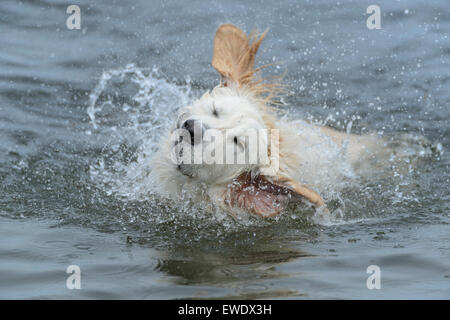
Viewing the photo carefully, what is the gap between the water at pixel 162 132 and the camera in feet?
13.6

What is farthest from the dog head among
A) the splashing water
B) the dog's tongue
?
the splashing water

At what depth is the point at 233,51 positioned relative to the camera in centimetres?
551

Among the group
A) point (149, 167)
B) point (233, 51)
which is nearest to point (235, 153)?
point (149, 167)

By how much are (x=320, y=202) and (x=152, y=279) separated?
4.83 ft

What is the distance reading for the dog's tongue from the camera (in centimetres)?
479

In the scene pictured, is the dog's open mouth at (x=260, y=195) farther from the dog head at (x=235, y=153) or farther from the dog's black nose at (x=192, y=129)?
the dog's black nose at (x=192, y=129)

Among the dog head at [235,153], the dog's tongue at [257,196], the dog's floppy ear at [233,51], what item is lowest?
the dog's tongue at [257,196]

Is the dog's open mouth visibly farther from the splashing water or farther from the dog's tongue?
the splashing water

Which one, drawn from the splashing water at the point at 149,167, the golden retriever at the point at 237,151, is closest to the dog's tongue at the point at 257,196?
the golden retriever at the point at 237,151

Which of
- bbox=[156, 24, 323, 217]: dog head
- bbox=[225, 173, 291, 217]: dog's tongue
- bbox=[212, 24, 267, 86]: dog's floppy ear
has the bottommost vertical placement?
bbox=[225, 173, 291, 217]: dog's tongue

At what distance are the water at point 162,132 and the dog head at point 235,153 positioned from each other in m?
0.22

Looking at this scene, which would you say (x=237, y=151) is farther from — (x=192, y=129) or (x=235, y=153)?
(x=192, y=129)

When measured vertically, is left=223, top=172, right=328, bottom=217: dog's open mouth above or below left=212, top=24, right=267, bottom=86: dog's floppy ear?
below
